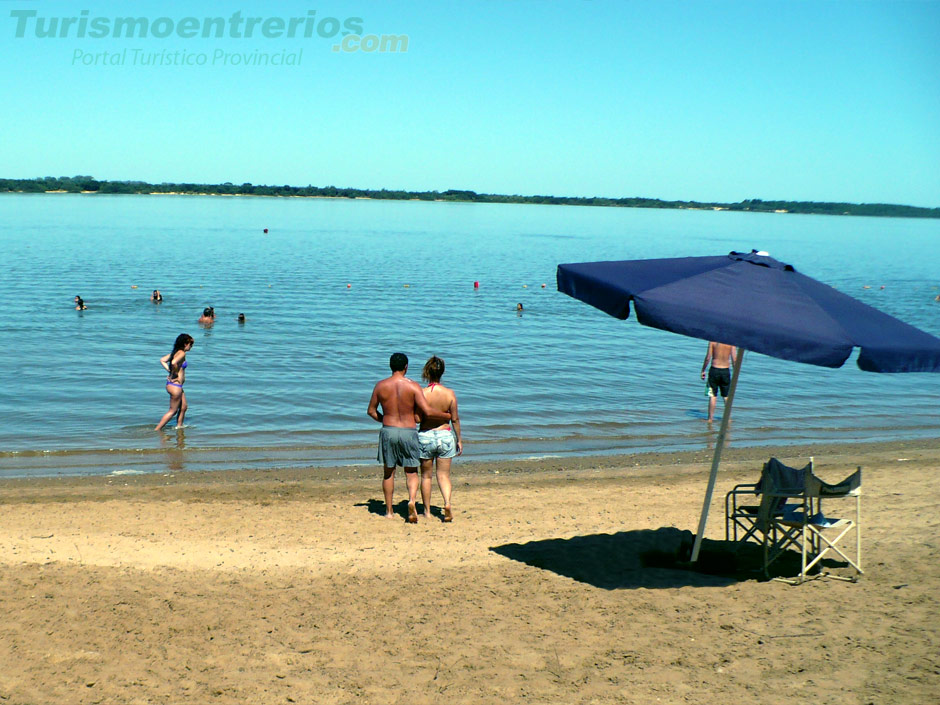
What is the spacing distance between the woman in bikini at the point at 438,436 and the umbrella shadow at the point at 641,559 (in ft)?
3.64

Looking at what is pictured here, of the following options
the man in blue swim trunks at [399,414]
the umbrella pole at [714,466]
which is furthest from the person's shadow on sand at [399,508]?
the umbrella pole at [714,466]

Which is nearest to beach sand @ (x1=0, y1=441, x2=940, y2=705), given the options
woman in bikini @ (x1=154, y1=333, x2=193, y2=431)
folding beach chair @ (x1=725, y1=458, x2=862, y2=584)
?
folding beach chair @ (x1=725, y1=458, x2=862, y2=584)

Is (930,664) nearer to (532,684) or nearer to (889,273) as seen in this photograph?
(532,684)

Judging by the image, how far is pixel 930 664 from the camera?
16.6ft

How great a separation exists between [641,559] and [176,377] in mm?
8401

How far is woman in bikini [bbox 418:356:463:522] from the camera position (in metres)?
7.96

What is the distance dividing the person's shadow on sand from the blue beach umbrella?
345 centimetres

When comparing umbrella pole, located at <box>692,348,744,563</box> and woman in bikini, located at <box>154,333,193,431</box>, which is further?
woman in bikini, located at <box>154,333,193,431</box>

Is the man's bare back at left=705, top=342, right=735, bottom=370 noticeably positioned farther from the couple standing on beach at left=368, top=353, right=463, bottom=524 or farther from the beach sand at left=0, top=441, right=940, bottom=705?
the couple standing on beach at left=368, top=353, right=463, bottom=524

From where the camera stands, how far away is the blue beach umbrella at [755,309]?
523 cm

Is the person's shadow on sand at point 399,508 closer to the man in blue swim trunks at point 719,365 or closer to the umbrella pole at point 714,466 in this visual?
the umbrella pole at point 714,466

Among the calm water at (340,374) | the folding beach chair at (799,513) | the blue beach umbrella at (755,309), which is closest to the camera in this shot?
the blue beach umbrella at (755,309)

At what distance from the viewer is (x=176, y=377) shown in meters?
13.0

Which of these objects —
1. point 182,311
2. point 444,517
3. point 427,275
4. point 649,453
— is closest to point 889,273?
point 427,275
